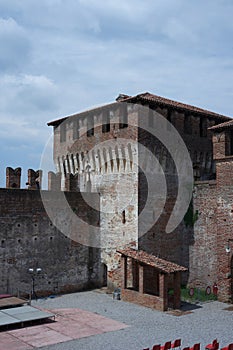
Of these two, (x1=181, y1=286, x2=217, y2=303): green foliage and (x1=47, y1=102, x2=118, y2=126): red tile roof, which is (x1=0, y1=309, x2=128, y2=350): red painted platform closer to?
(x1=181, y1=286, x2=217, y2=303): green foliage

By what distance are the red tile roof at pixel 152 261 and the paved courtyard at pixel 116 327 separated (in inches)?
60.0

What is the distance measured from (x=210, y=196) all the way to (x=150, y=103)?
481 centimetres

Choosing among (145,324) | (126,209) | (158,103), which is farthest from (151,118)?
(145,324)

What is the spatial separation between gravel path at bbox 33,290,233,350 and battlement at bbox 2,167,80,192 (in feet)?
16.7

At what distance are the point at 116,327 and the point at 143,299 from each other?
10.3 feet

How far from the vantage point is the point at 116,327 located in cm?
1338

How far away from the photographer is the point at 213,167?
20906mm

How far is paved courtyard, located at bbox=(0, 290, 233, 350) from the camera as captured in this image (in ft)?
38.6

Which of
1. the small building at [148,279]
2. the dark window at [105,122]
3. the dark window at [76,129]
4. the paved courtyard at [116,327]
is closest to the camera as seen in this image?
the paved courtyard at [116,327]

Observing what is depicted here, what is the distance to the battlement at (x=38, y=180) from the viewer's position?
18469 millimetres

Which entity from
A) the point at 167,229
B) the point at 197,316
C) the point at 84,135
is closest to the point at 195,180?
the point at 167,229

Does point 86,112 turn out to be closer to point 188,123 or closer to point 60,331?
point 188,123

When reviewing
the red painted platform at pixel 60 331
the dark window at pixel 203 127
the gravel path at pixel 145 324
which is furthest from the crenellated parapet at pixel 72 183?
the red painted platform at pixel 60 331

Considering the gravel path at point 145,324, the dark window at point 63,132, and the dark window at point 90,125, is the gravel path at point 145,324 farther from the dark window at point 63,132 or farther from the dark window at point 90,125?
the dark window at point 63,132
